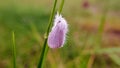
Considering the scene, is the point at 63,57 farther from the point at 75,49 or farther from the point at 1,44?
the point at 1,44

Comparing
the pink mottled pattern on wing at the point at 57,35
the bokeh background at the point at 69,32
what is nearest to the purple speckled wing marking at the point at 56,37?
the pink mottled pattern on wing at the point at 57,35

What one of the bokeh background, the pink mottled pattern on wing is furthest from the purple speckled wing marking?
the bokeh background

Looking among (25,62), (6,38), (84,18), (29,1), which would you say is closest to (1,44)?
(6,38)

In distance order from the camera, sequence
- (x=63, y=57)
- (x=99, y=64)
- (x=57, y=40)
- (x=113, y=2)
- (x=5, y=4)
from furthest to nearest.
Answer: (x=113, y=2), (x=5, y=4), (x=99, y=64), (x=63, y=57), (x=57, y=40)

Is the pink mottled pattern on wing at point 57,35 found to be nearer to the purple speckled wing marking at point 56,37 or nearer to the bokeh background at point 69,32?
the purple speckled wing marking at point 56,37

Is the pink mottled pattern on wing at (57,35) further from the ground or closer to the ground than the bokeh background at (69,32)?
further from the ground

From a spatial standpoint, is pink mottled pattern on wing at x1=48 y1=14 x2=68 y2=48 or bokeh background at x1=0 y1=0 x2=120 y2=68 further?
bokeh background at x1=0 y1=0 x2=120 y2=68

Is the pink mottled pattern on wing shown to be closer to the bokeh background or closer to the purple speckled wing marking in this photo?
the purple speckled wing marking

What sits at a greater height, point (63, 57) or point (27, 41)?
point (63, 57)
